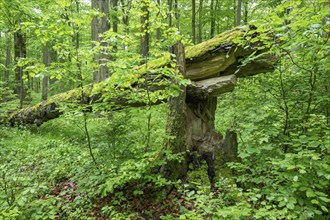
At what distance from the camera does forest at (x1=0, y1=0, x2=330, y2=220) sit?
253cm

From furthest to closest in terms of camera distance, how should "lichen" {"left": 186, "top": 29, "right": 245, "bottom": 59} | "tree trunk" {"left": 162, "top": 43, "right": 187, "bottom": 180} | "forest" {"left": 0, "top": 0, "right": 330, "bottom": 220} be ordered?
"lichen" {"left": 186, "top": 29, "right": 245, "bottom": 59} → "tree trunk" {"left": 162, "top": 43, "right": 187, "bottom": 180} → "forest" {"left": 0, "top": 0, "right": 330, "bottom": 220}

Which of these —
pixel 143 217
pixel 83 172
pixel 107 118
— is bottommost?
pixel 143 217

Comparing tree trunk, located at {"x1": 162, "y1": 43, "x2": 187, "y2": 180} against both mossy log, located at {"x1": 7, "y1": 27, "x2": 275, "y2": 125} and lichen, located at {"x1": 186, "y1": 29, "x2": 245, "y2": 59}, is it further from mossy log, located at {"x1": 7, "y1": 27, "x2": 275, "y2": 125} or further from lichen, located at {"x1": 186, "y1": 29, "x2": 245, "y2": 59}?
lichen, located at {"x1": 186, "y1": 29, "x2": 245, "y2": 59}

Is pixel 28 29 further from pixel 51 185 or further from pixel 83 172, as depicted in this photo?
pixel 51 185

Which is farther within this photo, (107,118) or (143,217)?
(107,118)

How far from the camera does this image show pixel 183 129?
407 cm

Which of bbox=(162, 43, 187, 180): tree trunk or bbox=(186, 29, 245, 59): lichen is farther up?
bbox=(186, 29, 245, 59): lichen

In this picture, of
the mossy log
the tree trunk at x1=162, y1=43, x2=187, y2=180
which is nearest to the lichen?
the mossy log

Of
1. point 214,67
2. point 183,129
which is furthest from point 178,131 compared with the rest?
point 214,67

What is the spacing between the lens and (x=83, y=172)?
3805mm

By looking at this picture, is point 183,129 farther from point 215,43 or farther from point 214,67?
point 215,43

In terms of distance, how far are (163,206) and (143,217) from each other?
342 mm

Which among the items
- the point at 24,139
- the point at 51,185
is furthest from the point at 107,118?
the point at 24,139

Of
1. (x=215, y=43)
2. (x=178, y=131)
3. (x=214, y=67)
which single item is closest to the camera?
(x=178, y=131)
